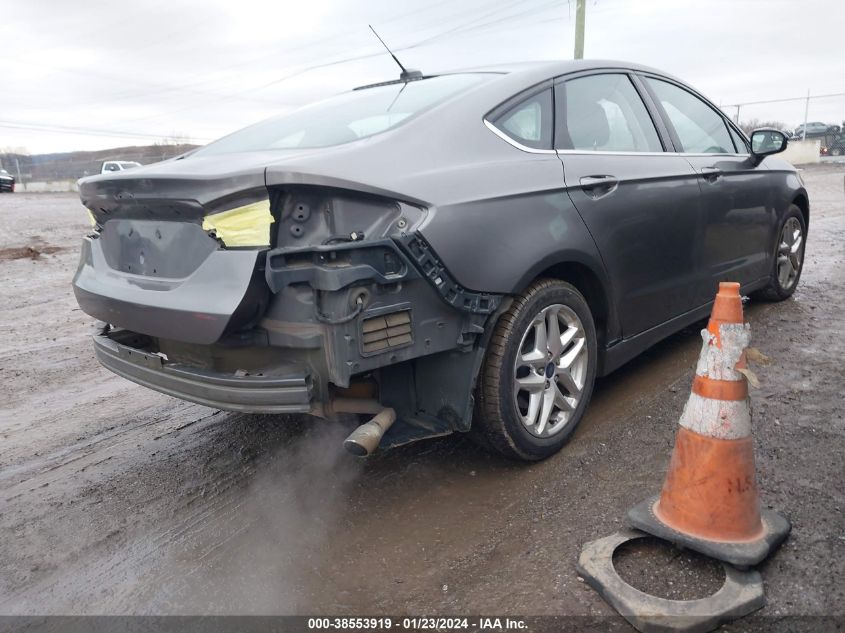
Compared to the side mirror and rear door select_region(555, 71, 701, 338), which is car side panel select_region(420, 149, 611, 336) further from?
the side mirror

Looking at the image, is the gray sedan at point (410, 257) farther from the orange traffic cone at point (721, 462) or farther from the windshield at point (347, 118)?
the orange traffic cone at point (721, 462)

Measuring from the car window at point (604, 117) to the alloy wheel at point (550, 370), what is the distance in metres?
0.86

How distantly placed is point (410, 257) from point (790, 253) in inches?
166

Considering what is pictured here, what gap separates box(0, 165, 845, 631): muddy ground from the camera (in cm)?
221

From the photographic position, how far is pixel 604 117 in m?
3.45

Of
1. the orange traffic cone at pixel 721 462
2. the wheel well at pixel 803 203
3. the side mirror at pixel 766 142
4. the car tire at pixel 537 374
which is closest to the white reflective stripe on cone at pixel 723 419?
the orange traffic cone at pixel 721 462

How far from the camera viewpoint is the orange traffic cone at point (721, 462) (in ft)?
7.14

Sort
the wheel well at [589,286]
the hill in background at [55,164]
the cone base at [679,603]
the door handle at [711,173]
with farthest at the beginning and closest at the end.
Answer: the hill in background at [55,164] < the door handle at [711,173] < the wheel well at [589,286] < the cone base at [679,603]

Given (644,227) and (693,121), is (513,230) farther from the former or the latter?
(693,121)

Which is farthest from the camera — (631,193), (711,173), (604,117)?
(711,173)

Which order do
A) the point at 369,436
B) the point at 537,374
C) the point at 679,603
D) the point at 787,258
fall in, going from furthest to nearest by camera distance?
the point at 787,258, the point at 537,374, the point at 369,436, the point at 679,603

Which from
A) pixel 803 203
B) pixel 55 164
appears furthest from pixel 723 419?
pixel 55 164

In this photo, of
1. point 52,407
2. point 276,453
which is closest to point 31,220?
point 52,407

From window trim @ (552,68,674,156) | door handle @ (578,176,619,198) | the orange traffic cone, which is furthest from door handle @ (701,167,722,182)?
the orange traffic cone
